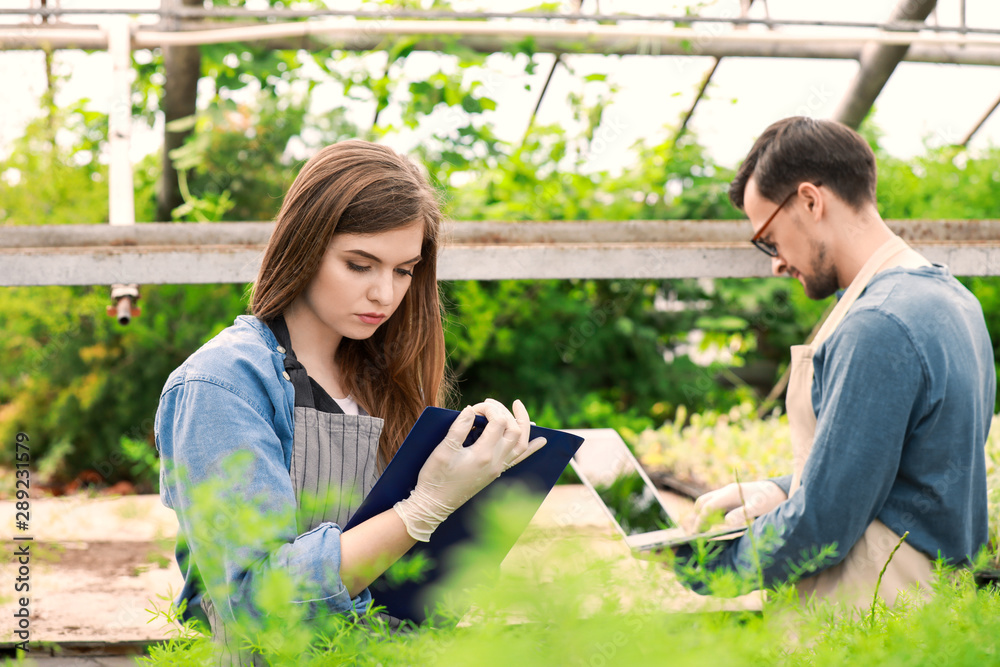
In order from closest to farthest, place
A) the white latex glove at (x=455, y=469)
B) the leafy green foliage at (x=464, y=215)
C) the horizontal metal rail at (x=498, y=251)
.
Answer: the white latex glove at (x=455, y=469) < the horizontal metal rail at (x=498, y=251) < the leafy green foliage at (x=464, y=215)

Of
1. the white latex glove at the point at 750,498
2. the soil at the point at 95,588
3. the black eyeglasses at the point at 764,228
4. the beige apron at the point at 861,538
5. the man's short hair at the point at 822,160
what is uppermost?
the man's short hair at the point at 822,160

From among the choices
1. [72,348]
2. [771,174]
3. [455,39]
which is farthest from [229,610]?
[72,348]

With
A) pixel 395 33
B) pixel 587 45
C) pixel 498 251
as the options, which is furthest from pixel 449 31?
pixel 498 251

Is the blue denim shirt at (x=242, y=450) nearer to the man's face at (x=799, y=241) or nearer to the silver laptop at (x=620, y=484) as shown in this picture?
the silver laptop at (x=620, y=484)

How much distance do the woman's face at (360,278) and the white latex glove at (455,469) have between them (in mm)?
286

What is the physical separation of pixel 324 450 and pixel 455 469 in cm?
25

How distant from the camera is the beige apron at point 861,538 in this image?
142cm

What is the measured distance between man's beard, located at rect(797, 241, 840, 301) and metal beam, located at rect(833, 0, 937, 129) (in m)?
2.35

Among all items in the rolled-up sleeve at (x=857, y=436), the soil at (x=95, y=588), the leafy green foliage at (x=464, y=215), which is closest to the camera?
the rolled-up sleeve at (x=857, y=436)

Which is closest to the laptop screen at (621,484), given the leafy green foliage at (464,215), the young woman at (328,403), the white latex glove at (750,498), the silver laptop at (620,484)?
the silver laptop at (620,484)

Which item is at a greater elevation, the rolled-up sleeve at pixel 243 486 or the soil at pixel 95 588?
the rolled-up sleeve at pixel 243 486

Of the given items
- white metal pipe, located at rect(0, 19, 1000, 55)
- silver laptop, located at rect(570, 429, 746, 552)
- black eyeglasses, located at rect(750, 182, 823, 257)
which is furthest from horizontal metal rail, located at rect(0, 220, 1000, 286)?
white metal pipe, located at rect(0, 19, 1000, 55)

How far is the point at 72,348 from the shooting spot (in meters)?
4.06

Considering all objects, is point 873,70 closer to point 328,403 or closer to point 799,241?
point 799,241
